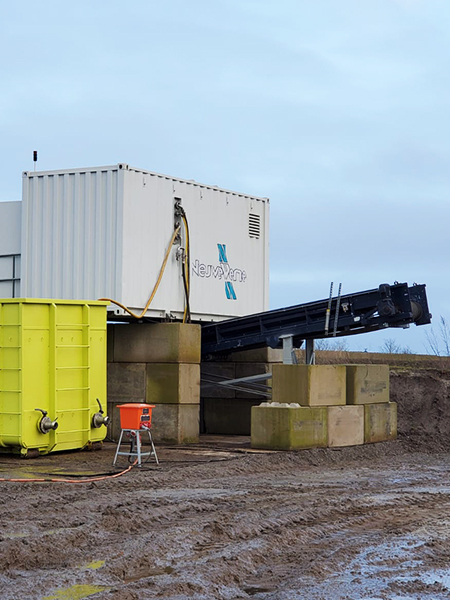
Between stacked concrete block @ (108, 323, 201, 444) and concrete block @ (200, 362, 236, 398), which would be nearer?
stacked concrete block @ (108, 323, 201, 444)

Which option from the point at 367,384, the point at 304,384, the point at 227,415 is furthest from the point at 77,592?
the point at 227,415

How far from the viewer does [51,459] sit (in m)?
15.2

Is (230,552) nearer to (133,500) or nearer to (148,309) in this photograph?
(133,500)

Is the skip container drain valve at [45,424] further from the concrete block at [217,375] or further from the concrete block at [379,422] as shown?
the concrete block at [379,422]

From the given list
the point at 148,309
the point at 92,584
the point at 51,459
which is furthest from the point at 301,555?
the point at 148,309

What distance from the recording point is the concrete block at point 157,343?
1770 cm

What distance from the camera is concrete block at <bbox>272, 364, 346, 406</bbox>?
650 inches

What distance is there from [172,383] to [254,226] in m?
4.79

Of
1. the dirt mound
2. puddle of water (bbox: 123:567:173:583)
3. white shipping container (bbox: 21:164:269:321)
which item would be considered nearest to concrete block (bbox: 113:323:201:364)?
white shipping container (bbox: 21:164:269:321)

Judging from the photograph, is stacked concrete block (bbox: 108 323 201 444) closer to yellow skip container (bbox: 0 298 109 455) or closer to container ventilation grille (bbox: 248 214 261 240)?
yellow skip container (bbox: 0 298 109 455)

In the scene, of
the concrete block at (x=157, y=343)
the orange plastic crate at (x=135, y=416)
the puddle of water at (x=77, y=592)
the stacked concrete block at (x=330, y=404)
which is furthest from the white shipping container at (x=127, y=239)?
the puddle of water at (x=77, y=592)

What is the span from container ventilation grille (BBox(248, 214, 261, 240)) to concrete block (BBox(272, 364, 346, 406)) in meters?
4.67

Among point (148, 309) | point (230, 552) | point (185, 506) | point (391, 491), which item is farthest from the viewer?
point (148, 309)

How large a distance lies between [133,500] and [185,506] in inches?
29.4
